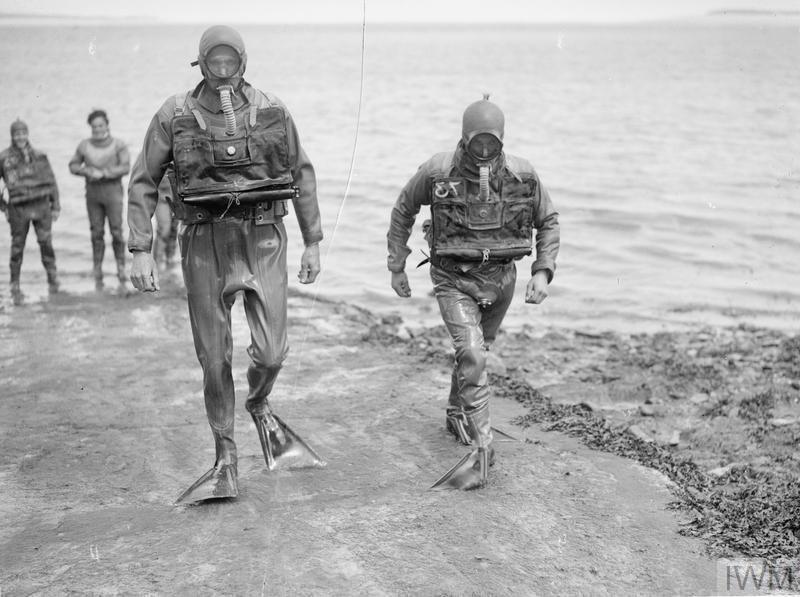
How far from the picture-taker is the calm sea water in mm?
12852

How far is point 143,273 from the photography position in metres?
5.31

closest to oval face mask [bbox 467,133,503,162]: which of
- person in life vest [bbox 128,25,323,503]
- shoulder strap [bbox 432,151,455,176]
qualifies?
shoulder strap [bbox 432,151,455,176]

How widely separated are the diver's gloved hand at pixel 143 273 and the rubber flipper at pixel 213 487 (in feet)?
3.48

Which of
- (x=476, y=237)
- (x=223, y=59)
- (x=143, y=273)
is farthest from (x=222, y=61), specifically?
(x=476, y=237)

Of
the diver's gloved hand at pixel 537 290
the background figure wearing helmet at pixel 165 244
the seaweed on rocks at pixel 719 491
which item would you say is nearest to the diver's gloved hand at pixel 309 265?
the diver's gloved hand at pixel 537 290

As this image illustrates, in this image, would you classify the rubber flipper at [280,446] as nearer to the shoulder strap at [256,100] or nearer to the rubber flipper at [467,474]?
the rubber flipper at [467,474]

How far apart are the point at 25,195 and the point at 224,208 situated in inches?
270

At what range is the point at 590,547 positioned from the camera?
4.98 meters

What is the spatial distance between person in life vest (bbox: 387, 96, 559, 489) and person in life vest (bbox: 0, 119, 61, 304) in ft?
20.9

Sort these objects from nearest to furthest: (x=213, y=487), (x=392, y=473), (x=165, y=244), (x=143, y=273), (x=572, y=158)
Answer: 1. (x=143, y=273)
2. (x=213, y=487)
3. (x=392, y=473)
4. (x=165, y=244)
5. (x=572, y=158)

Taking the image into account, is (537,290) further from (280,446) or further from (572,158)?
(572,158)

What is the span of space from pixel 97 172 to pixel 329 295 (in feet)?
10.3

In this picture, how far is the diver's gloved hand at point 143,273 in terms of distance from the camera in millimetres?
5305

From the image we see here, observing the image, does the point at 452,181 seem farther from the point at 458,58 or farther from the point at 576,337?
the point at 458,58
